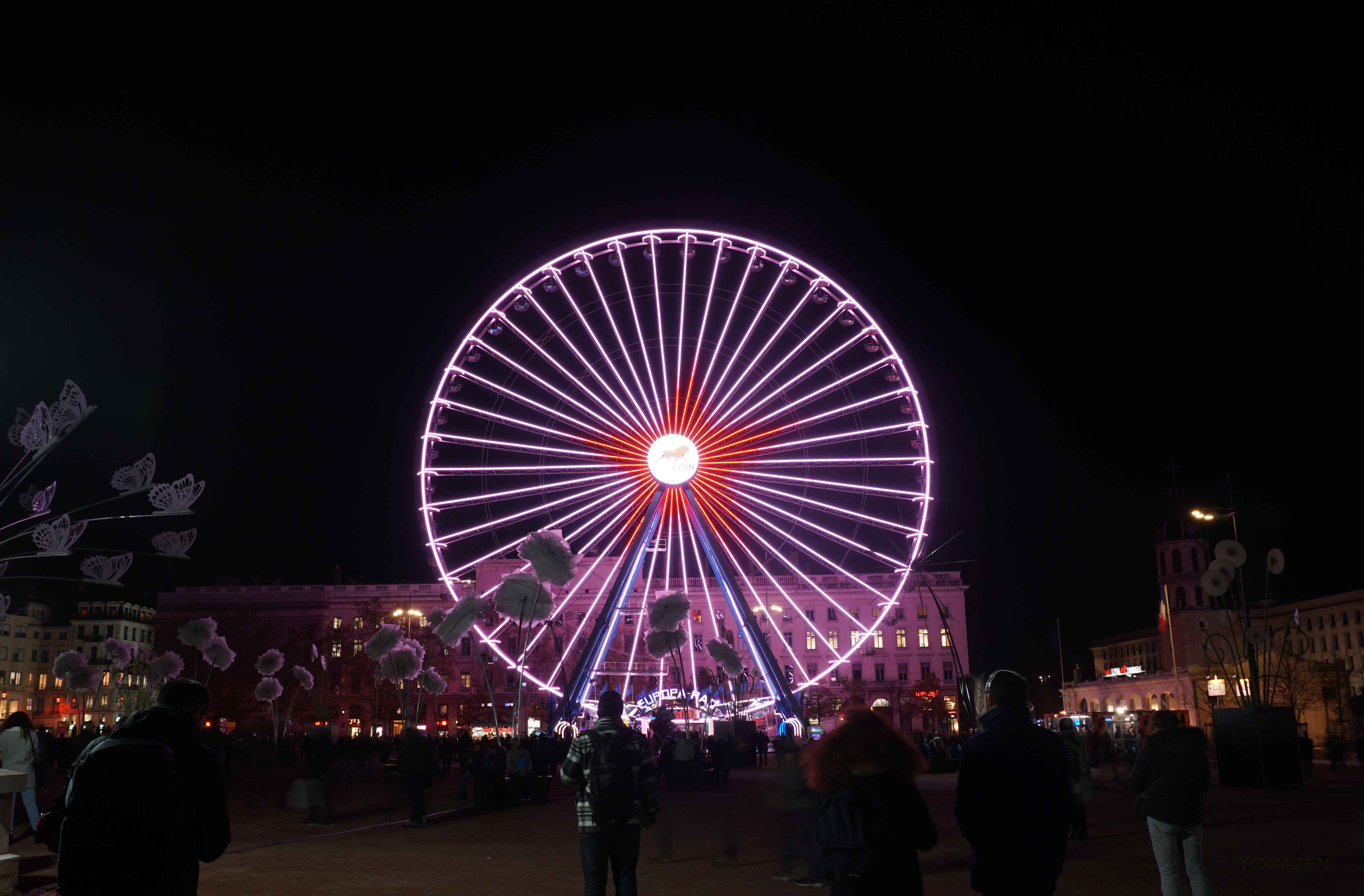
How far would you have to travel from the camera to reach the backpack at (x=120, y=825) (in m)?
4.84

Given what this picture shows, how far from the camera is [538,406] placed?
33.6m

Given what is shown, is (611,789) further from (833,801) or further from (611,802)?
(833,801)

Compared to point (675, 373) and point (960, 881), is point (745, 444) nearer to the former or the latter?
point (675, 373)

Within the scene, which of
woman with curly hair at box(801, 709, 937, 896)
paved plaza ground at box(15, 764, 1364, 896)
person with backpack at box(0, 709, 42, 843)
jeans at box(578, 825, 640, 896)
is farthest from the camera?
person with backpack at box(0, 709, 42, 843)

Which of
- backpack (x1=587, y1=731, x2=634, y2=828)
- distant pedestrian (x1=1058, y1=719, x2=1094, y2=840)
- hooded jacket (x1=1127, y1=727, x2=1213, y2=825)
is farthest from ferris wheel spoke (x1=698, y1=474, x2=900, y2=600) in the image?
backpack (x1=587, y1=731, x2=634, y2=828)

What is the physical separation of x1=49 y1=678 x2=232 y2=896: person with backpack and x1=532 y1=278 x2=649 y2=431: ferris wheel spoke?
91.3ft

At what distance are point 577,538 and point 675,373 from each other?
611cm

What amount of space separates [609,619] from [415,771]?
819 inches

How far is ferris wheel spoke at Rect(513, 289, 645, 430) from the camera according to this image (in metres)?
33.0

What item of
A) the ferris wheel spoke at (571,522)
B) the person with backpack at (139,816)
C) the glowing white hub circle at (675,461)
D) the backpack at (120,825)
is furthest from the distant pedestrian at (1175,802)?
the ferris wheel spoke at (571,522)

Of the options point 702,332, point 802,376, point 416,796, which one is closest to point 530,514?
point 702,332

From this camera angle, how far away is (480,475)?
34594mm

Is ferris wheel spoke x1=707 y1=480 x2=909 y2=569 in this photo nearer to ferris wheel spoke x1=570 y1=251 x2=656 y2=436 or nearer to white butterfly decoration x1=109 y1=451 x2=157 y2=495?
ferris wheel spoke x1=570 y1=251 x2=656 y2=436

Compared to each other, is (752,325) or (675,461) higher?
(752,325)
